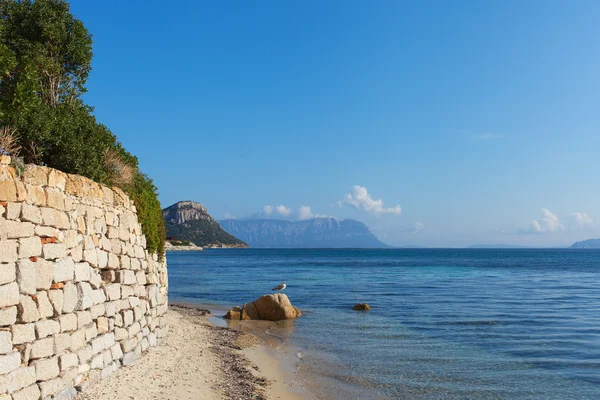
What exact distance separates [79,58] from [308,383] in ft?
36.0

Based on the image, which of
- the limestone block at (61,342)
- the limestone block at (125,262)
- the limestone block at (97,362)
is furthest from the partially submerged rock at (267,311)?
the limestone block at (61,342)

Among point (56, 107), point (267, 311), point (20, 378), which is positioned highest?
point (56, 107)

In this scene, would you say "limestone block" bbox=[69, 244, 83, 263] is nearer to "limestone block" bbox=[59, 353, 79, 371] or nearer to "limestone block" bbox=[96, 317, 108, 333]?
"limestone block" bbox=[96, 317, 108, 333]

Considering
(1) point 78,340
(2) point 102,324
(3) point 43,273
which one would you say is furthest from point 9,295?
(2) point 102,324

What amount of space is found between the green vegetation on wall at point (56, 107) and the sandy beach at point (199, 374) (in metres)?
3.23

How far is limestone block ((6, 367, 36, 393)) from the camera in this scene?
7.32 m

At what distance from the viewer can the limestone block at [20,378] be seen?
→ 7320mm

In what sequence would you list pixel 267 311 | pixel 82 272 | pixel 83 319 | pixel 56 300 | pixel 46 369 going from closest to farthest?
pixel 46 369 < pixel 56 300 < pixel 83 319 < pixel 82 272 < pixel 267 311

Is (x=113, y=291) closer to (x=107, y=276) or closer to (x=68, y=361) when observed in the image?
(x=107, y=276)

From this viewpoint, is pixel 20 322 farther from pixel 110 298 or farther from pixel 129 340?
pixel 129 340

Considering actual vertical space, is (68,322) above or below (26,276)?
below

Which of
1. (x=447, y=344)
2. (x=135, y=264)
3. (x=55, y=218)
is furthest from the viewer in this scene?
(x=447, y=344)

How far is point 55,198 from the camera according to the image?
29.0 ft

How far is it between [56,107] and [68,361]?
6953mm
